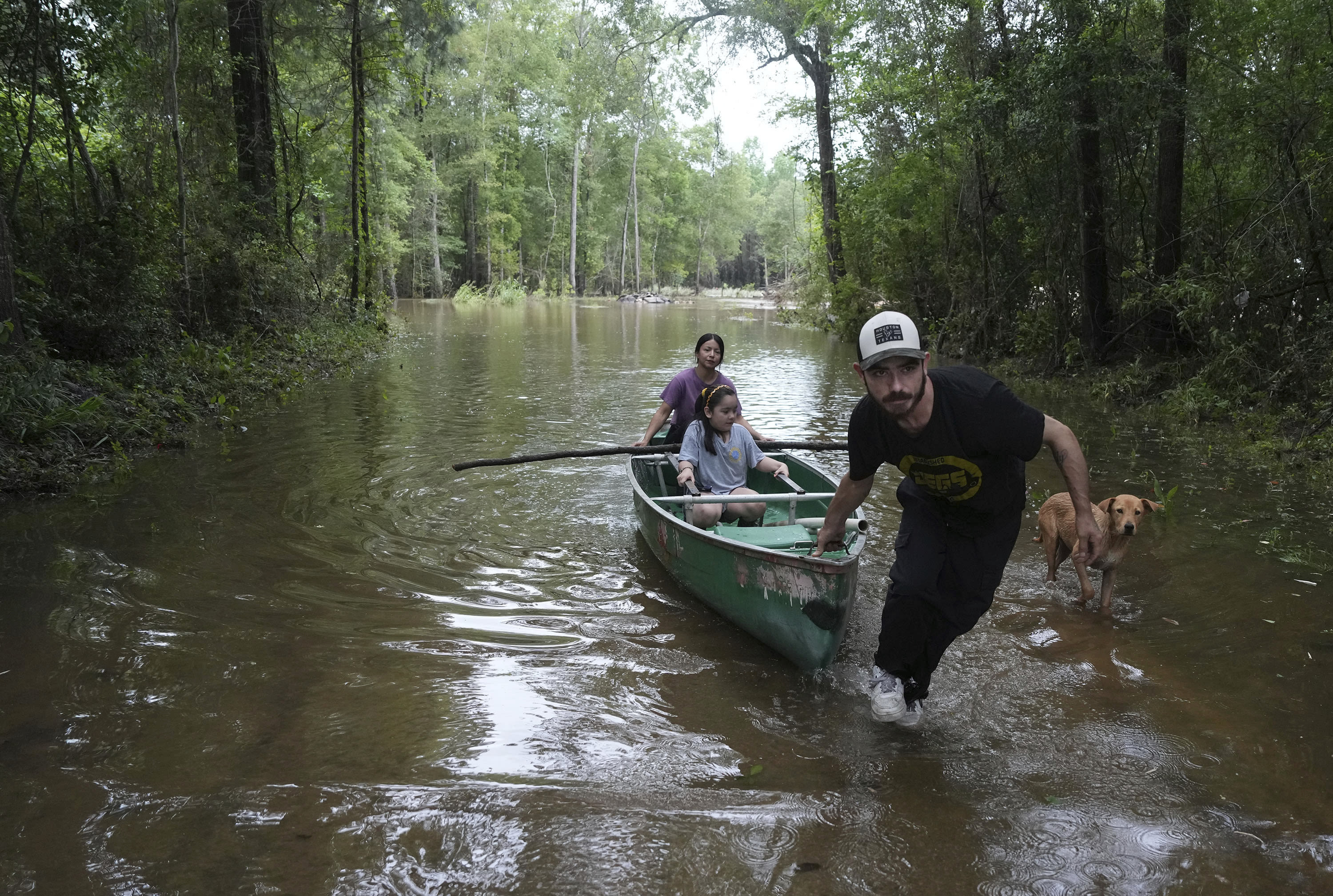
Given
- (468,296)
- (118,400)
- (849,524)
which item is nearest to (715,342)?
(849,524)

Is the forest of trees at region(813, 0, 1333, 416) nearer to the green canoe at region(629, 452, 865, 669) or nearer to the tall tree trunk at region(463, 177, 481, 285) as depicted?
the green canoe at region(629, 452, 865, 669)

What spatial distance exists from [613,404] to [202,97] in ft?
32.3

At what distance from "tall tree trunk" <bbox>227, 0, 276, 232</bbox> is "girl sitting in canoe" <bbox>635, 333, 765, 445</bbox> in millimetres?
11153

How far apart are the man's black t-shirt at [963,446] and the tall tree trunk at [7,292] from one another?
26.9ft

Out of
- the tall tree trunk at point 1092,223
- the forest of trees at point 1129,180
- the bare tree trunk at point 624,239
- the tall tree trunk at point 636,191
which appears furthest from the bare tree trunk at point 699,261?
the tall tree trunk at point 1092,223

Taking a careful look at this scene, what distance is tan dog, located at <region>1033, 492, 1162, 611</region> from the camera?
5.20 m

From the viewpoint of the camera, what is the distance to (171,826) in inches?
125

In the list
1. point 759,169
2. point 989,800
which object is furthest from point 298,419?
point 759,169

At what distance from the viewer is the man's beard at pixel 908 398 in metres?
3.36

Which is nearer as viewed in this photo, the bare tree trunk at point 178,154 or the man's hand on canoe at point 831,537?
the man's hand on canoe at point 831,537

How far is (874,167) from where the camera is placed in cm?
2139

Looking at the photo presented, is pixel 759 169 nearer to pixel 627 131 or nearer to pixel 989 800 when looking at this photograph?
pixel 627 131

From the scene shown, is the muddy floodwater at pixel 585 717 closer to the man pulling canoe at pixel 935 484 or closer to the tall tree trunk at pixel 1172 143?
the man pulling canoe at pixel 935 484

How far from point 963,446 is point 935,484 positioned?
230 mm
